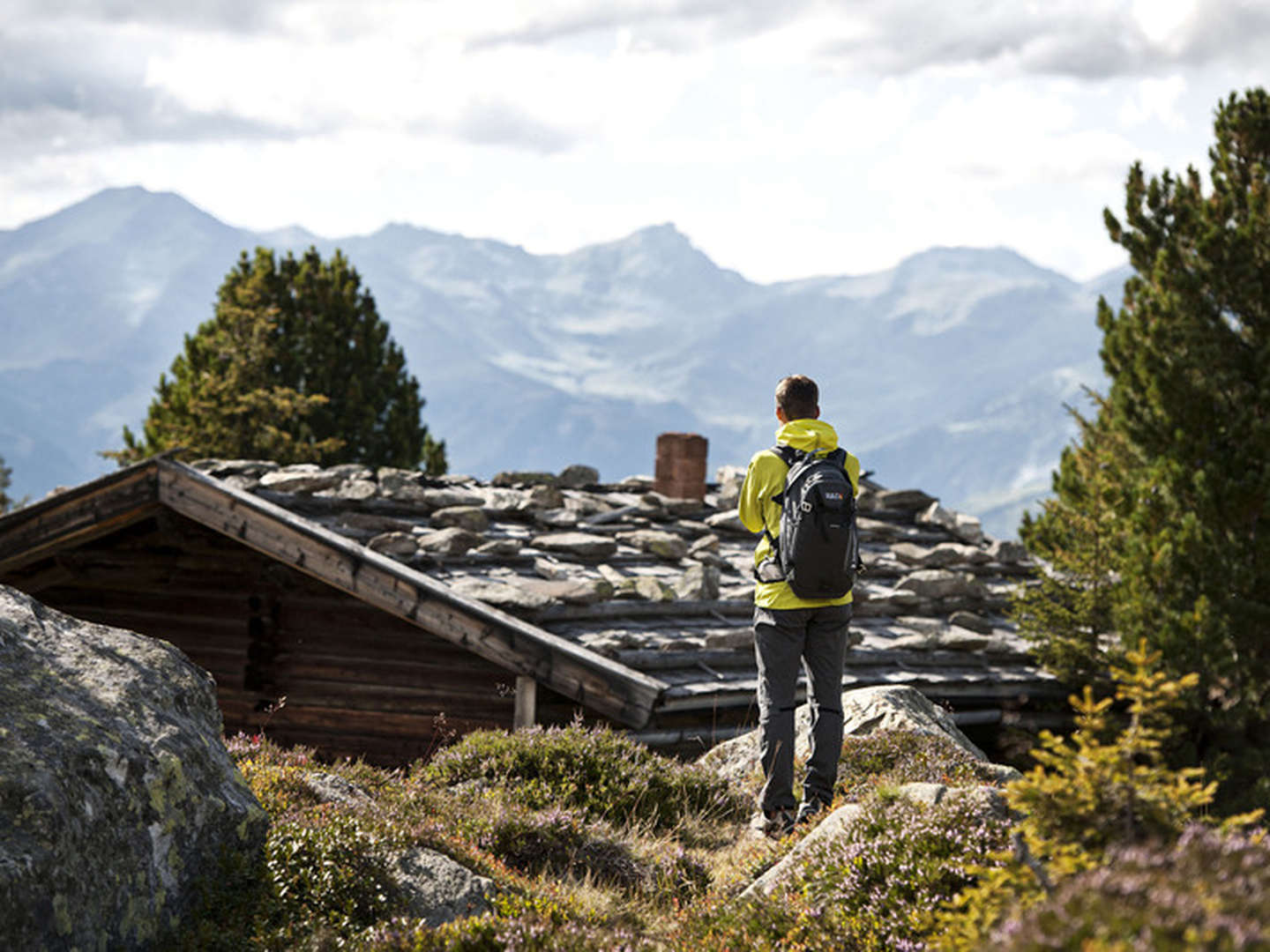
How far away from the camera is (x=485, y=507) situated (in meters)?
13.3

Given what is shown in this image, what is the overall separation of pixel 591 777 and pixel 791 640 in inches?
78.5

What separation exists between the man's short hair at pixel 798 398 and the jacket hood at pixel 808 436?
63 mm

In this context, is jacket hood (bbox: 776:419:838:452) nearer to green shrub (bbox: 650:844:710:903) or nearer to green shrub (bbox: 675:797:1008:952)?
green shrub (bbox: 675:797:1008:952)

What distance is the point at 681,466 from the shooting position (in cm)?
1533

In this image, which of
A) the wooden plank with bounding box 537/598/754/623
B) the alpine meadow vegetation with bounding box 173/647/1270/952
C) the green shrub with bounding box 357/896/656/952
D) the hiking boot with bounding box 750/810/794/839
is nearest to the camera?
the alpine meadow vegetation with bounding box 173/647/1270/952

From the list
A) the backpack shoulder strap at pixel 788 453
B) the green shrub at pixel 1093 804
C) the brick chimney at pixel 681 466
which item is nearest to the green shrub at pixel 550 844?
the backpack shoulder strap at pixel 788 453

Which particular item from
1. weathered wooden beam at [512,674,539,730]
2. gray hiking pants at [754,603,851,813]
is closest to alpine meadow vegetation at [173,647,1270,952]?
gray hiking pants at [754,603,851,813]

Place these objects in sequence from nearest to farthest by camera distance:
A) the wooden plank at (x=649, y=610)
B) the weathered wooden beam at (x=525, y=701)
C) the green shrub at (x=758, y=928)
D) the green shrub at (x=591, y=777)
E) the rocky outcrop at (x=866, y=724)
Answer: the green shrub at (x=758, y=928) < the green shrub at (x=591, y=777) < the rocky outcrop at (x=866, y=724) < the weathered wooden beam at (x=525, y=701) < the wooden plank at (x=649, y=610)

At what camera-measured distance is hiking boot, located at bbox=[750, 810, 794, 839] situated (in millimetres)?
5930

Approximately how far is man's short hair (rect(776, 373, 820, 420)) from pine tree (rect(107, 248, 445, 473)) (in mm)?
24443

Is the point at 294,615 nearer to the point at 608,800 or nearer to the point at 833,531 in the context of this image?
the point at 608,800

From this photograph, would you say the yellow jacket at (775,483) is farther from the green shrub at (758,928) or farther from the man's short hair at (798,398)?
the green shrub at (758,928)

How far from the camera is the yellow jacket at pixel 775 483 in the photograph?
5766 mm

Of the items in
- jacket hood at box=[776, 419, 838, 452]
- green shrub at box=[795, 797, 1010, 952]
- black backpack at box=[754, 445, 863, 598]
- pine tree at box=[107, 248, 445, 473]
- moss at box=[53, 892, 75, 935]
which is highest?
pine tree at box=[107, 248, 445, 473]
